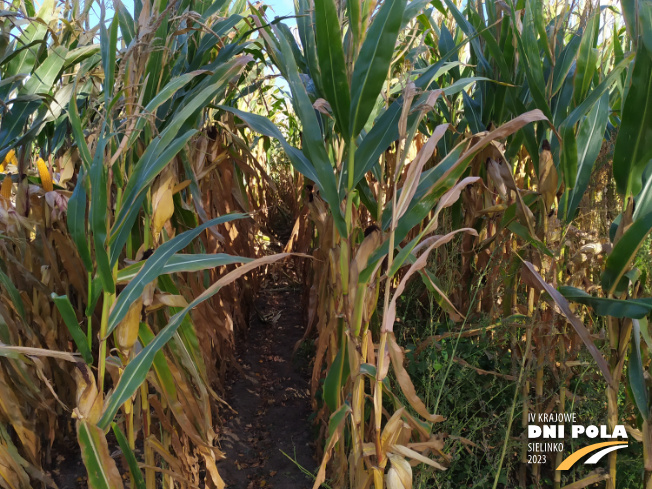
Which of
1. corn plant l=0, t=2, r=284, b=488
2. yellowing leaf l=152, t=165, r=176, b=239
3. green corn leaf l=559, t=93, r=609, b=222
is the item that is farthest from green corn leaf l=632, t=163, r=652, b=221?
yellowing leaf l=152, t=165, r=176, b=239

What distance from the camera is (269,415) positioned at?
2.33 m

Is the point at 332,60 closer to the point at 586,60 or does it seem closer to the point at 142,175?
the point at 142,175

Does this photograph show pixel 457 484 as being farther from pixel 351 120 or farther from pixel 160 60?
pixel 160 60

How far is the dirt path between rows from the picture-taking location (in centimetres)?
195

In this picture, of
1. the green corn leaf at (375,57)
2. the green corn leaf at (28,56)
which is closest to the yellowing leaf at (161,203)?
the green corn leaf at (375,57)

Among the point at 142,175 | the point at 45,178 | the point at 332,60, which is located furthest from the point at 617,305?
the point at 45,178

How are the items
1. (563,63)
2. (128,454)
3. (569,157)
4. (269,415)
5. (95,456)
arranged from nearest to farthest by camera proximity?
(95,456), (128,454), (569,157), (563,63), (269,415)

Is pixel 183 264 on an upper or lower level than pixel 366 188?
lower

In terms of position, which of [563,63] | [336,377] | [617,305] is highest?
[563,63]

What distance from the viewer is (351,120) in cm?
115

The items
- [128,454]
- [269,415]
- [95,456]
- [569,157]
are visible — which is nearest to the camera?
[95,456]

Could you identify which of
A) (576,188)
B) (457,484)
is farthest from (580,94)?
(457,484)

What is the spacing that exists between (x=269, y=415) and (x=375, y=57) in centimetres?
177

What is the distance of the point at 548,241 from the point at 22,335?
174 centimetres
